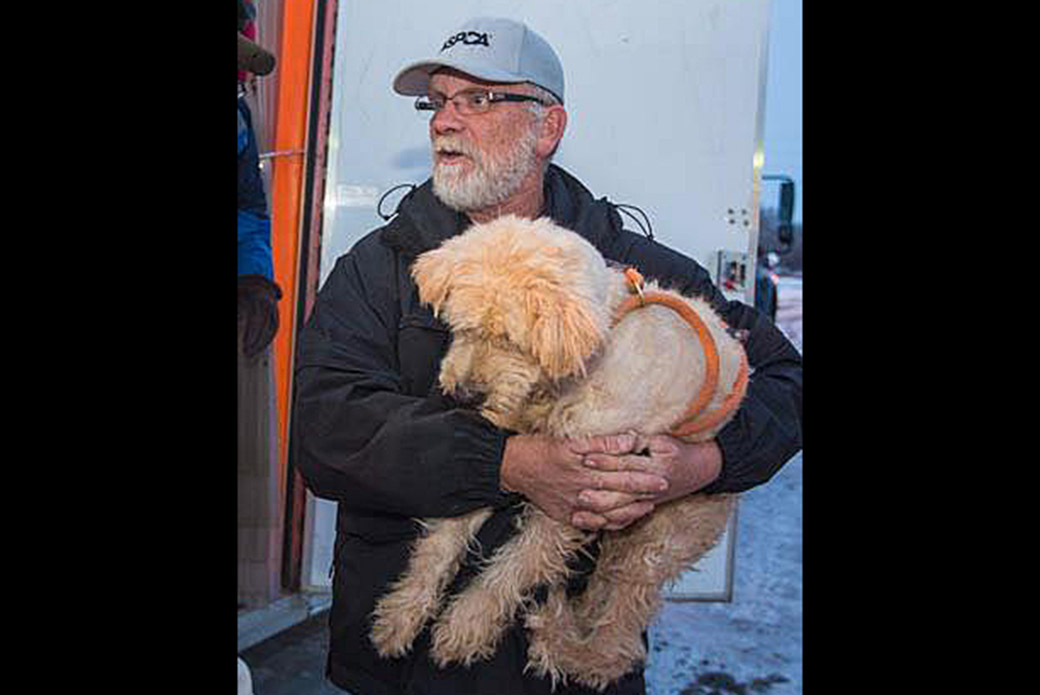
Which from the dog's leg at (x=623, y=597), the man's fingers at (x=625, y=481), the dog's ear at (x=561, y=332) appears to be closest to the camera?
the dog's ear at (x=561, y=332)

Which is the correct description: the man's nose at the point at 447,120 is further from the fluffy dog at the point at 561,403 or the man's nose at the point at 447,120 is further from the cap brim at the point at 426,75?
the fluffy dog at the point at 561,403

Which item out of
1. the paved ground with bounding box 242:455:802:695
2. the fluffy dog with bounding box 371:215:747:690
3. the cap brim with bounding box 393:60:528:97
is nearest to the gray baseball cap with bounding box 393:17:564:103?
the cap brim with bounding box 393:60:528:97

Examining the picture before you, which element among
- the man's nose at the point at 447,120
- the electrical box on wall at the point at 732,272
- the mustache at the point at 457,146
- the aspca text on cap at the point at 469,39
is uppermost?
the aspca text on cap at the point at 469,39

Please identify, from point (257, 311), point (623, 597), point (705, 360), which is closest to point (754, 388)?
point (705, 360)

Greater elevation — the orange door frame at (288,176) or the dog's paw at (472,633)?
the orange door frame at (288,176)

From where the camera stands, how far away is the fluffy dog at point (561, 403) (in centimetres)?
130

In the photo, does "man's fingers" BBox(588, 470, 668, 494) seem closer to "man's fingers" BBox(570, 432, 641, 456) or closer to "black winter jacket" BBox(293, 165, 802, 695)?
"man's fingers" BBox(570, 432, 641, 456)

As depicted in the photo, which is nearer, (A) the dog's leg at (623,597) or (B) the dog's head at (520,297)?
(B) the dog's head at (520,297)

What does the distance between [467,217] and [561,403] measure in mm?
376

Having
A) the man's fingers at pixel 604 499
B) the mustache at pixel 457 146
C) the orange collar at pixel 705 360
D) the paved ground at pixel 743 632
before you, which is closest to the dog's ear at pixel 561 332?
the orange collar at pixel 705 360

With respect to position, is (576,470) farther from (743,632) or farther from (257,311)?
(257,311)
